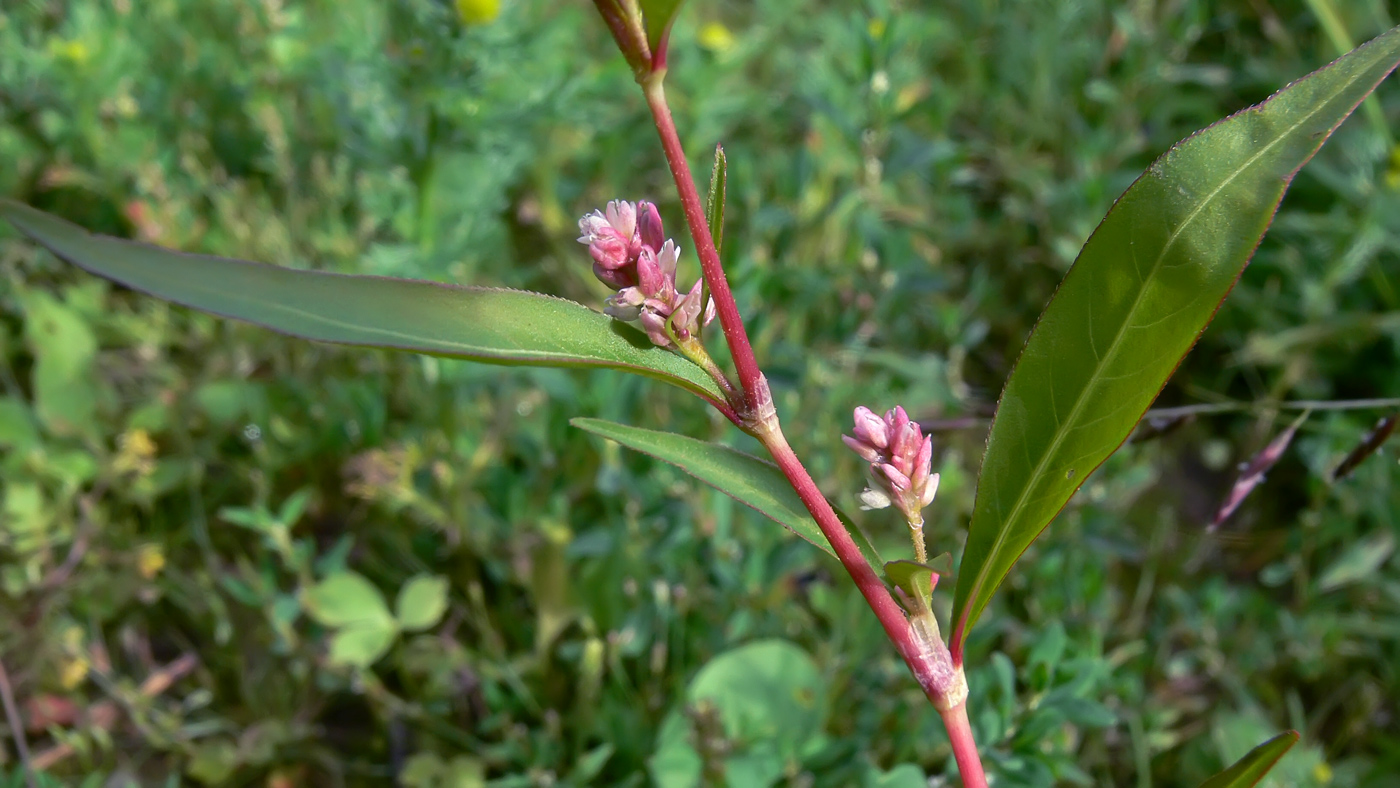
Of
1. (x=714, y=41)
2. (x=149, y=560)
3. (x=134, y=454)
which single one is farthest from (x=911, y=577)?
(x=714, y=41)

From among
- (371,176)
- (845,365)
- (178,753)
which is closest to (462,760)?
(178,753)

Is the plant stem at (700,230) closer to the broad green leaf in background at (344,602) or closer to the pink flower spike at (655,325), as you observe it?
the pink flower spike at (655,325)

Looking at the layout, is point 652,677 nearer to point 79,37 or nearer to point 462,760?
point 462,760

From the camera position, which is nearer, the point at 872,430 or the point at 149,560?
the point at 872,430

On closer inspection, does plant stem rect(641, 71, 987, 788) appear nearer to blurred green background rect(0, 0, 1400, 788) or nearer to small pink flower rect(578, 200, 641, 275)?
small pink flower rect(578, 200, 641, 275)

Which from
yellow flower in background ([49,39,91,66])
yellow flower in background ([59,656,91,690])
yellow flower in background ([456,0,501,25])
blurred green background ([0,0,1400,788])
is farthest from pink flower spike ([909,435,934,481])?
yellow flower in background ([49,39,91,66])

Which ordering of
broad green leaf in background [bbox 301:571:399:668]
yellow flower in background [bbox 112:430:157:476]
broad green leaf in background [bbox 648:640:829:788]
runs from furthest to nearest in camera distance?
yellow flower in background [bbox 112:430:157:476] < broad green leaf in background [bbox 301:571:399:668] < broad green leaf in background [bbox 648:640:829:788]

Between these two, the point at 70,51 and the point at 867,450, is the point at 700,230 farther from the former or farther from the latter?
the point at 70,51
